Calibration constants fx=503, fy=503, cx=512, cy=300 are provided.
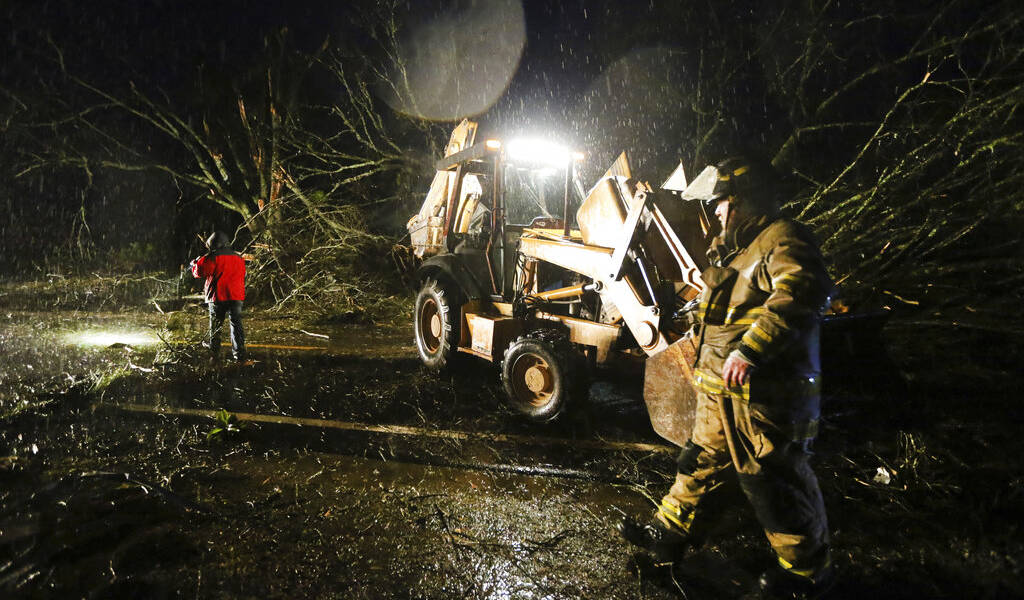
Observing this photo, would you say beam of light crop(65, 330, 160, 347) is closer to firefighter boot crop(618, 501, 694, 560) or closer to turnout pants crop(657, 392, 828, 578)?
firefighter boot crop(618, 501, 694, 560)

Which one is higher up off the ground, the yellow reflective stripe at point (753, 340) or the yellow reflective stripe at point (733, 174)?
the yellow reflective stripe at point (733, 174)

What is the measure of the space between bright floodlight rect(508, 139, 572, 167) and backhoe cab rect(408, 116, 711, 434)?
0.01 m

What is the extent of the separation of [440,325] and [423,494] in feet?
9.75

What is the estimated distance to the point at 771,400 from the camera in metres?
2.05

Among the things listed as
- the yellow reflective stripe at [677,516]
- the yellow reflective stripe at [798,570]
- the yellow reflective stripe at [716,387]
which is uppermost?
the yellow reflective stripe at [716,387]

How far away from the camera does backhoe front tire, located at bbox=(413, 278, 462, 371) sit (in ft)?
18.0

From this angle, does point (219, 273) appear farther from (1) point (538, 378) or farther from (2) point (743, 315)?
(2) point (743, 315)

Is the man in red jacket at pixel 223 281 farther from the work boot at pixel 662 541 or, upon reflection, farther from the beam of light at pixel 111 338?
the work boot at pixel 662 541

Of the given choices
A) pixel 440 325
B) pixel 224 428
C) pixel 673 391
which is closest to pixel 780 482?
pixel 673 391

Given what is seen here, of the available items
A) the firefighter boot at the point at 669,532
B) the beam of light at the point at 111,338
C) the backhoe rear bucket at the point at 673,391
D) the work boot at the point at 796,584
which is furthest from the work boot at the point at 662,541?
the beam of light at the point at 111,338

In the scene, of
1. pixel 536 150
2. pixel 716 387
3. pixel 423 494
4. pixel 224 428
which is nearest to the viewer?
pixel 716 387

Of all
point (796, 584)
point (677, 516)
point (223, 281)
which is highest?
point (223, 281)

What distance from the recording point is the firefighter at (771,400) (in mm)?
2014

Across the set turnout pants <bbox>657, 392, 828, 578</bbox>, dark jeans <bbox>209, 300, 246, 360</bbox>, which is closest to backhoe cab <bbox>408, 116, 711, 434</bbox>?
turnout pants <bbox>657, 392, 828, 578</bbox>
